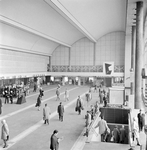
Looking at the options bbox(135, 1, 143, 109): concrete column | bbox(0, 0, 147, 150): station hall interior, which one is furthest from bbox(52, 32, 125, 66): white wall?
bbox(135, 1, 143, 109): concrete column

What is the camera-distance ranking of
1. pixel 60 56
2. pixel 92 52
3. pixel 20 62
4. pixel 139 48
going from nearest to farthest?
1. pixel 139 48
2. pixel 20 62
3. pixel 92 52
4. pixel 60 56

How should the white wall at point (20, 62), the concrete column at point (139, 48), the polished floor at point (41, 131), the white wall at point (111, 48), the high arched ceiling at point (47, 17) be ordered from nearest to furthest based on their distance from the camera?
the polished floor at point (41, 131) → the concrete column at point (139, 48) → the high arched ceiling at point (47, 17) → the white wall at point (20, 62) → the white wall at point (111, 48)

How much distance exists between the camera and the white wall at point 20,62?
2548 centimetres

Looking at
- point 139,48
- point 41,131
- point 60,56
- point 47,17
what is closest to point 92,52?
point 60,56

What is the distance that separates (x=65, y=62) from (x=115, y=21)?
14693mm

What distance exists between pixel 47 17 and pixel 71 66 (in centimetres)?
1838

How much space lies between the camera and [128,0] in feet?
48.2

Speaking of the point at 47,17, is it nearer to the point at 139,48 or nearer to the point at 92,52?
the point at 139,48

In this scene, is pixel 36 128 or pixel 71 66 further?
pixel 71 66

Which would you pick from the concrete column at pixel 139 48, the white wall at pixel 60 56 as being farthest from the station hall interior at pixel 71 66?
the white wall at pixel 60 56

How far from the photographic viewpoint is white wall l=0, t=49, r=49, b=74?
25.5 m

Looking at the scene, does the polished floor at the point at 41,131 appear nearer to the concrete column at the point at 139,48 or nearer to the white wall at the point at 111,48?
the concrete column at the point at 139,48

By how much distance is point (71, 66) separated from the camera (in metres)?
40.8

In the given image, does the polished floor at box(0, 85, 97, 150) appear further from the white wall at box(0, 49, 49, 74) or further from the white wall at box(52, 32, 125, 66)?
the white wall at box(52, 32, 125, 66)
